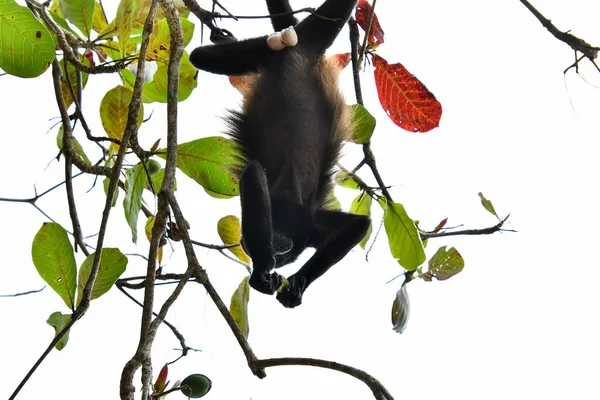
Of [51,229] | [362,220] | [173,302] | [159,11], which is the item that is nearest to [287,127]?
[362,220]

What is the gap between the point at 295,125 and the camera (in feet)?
7.26

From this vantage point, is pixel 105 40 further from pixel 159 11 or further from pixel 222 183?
pixel 222 183

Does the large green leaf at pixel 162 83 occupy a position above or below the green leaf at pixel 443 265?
above

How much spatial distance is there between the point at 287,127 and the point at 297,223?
0.28 m

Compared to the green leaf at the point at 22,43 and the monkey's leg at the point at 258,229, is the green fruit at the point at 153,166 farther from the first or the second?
the green leaf at the point at 22,43

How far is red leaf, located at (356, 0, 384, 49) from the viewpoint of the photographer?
7.06ft

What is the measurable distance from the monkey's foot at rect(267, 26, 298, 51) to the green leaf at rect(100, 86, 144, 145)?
1.53 feet

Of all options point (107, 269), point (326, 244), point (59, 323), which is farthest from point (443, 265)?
point (59, 323)

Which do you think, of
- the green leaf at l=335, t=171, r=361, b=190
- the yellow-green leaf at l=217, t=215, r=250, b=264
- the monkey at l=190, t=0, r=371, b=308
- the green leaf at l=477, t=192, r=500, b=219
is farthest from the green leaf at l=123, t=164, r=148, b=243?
the green leaf at l=477, t=192, r=500, b=219

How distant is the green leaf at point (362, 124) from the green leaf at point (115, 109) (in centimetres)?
61

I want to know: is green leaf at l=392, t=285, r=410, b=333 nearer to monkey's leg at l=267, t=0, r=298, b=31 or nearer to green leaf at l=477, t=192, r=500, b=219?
green leaf at l=477, t=192, r=500, b=219

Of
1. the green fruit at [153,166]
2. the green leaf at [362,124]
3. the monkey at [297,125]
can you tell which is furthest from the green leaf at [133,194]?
the green leaf at [362,124]

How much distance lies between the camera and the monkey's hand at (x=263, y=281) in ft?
6.13

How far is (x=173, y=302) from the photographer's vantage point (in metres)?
1.39
